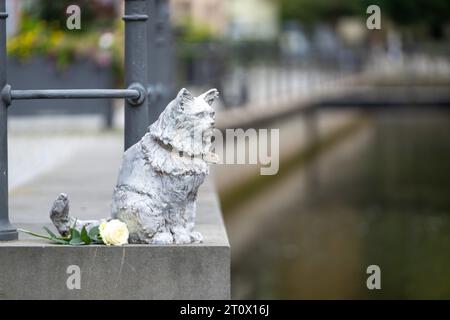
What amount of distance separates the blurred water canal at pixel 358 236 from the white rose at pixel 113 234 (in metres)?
7.13

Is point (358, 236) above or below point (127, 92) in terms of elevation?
below

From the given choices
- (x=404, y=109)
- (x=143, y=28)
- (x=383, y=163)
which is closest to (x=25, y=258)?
(x=143, y=28)

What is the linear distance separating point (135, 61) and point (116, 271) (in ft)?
4.69

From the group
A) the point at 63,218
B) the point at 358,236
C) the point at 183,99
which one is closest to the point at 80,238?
the point at 63,218

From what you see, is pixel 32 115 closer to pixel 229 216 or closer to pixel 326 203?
pixel 229 216

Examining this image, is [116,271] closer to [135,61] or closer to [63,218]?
[63,218]

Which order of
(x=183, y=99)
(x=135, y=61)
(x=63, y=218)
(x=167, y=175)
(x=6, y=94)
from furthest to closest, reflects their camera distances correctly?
(x=135, y=61) < (x=6, y=94) < (x=63, y=218) < (x=167, y=175) < (x=183, y=99)

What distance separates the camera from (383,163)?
94.9ft

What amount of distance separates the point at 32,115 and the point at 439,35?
22775mm

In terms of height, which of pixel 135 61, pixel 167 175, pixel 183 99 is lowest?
pixel 167 175

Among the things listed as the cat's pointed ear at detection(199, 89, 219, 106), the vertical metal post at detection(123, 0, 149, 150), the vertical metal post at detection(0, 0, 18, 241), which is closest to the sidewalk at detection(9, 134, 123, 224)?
the vertical metal post at detection(0, 0, 18, 241)

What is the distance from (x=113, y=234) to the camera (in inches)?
243

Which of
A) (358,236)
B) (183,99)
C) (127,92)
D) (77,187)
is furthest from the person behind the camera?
(358,236)

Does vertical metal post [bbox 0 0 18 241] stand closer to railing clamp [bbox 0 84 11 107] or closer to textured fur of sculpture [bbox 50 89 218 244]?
railing clamp [bbox 0 84 11 107]
